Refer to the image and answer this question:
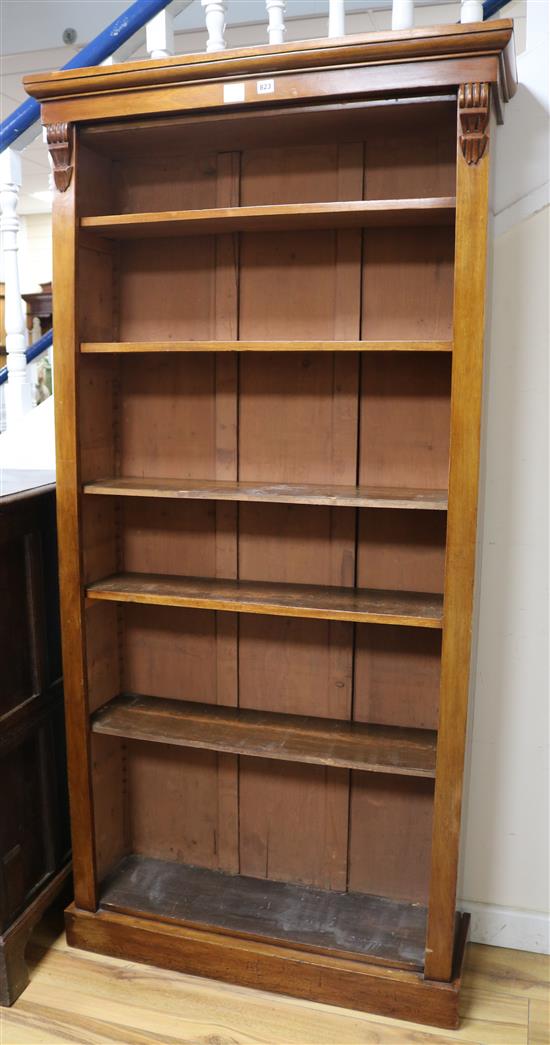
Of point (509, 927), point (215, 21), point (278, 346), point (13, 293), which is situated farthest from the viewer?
point (13, 293)

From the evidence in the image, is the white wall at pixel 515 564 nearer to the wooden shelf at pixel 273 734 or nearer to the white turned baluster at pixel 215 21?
the wooden shelf at pixel 273 734

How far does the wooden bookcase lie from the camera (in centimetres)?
179

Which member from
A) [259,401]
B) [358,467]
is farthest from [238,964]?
[259,401]

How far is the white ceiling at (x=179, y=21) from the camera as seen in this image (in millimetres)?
3934

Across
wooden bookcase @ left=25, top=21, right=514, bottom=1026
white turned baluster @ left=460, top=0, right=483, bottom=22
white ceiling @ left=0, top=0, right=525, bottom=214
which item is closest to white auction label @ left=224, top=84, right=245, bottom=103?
wooden bookcase @ left=25, top=21, right=514, bottom=1026

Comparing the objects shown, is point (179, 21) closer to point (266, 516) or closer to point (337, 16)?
point (337, 16)

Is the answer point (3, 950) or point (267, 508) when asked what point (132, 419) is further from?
point (3, 950)

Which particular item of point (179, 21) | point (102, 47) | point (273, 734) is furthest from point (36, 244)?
point (273, 734)

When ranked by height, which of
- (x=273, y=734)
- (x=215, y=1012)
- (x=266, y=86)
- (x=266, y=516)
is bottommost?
(x=215, y=1012)

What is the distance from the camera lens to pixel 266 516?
2.15 meters

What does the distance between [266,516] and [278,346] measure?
0.52m

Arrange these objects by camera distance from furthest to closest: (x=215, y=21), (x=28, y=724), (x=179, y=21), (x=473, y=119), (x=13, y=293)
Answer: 1. (x=179, y=21)
2. (x=13, y=293)
3. (x=28, y=724)
4. (x=215, y=21)
5. (x=473, y=119)

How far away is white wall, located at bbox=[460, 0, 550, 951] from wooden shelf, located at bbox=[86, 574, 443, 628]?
245 millimetres

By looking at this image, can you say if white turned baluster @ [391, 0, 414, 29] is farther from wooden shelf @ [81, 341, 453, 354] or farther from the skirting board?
the skirting board
